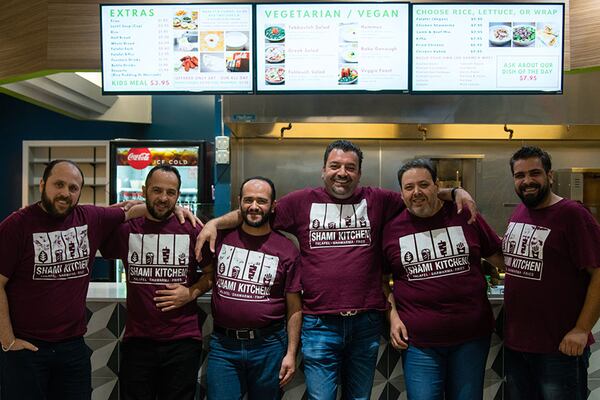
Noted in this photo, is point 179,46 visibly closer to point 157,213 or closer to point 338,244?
point 157,213

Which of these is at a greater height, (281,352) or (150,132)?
(150,132)

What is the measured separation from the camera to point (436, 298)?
90.5 inches

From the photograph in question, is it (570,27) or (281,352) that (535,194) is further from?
(570,27)

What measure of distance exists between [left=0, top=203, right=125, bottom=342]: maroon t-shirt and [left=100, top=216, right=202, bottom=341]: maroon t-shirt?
227 millimetres

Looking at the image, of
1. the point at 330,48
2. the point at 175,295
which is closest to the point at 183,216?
the point at 175,295

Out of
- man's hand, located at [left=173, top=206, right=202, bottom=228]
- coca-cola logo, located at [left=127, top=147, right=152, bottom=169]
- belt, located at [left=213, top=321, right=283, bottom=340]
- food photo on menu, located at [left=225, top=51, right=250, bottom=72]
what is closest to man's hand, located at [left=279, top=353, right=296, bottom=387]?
belt, located at [left=213, top=321, right=283, bottom=340]

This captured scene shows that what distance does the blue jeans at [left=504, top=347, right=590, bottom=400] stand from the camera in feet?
7.29

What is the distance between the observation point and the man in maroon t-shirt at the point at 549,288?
218cm

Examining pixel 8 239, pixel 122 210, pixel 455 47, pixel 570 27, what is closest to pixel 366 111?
pixel 455 47

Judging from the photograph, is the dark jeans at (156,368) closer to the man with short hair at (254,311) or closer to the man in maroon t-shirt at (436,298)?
the man with short hair at (254,311)

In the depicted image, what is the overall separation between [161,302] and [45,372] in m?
0.60

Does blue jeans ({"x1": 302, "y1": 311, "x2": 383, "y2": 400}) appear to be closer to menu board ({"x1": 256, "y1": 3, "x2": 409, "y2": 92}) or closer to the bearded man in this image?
the bearded man

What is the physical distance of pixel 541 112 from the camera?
445 centimetres

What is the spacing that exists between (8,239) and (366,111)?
9.42 feet
